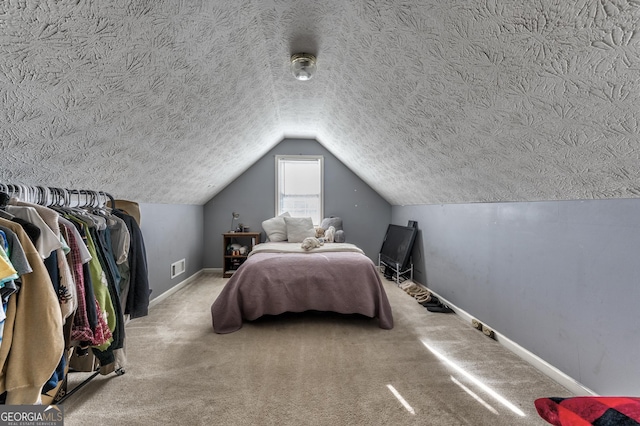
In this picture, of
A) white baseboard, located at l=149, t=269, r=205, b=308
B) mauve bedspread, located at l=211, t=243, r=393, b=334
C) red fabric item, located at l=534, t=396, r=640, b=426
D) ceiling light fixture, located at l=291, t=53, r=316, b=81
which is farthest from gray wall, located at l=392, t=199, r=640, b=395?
white baseboard, located at l=149, t=269, r=205, b=308

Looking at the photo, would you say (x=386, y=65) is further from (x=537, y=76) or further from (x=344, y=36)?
(x=537, y=76)

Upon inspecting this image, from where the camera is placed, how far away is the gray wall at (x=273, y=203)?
4.74m

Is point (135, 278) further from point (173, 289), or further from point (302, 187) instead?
point (302, 187)

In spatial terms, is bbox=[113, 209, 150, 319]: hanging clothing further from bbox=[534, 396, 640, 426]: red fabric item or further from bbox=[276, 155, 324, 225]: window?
bbox=[276, 155, 324, 225]: window

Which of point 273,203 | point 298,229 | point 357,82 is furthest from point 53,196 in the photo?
point 273,203

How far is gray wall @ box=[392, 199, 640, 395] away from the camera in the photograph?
137cm

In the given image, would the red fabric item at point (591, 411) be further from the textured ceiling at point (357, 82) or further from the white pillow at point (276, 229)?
the white pillow at point (276, 229)

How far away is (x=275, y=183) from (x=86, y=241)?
351 cm

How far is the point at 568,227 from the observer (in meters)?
1.68

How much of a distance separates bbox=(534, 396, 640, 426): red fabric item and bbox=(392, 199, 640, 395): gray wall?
71 cm

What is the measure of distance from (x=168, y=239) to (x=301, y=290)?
1.95 meters

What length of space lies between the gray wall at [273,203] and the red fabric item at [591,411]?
3.93m

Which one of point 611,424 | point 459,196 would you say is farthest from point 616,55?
point 459,196

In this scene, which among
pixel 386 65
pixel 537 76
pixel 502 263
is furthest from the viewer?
pixel 502 263
